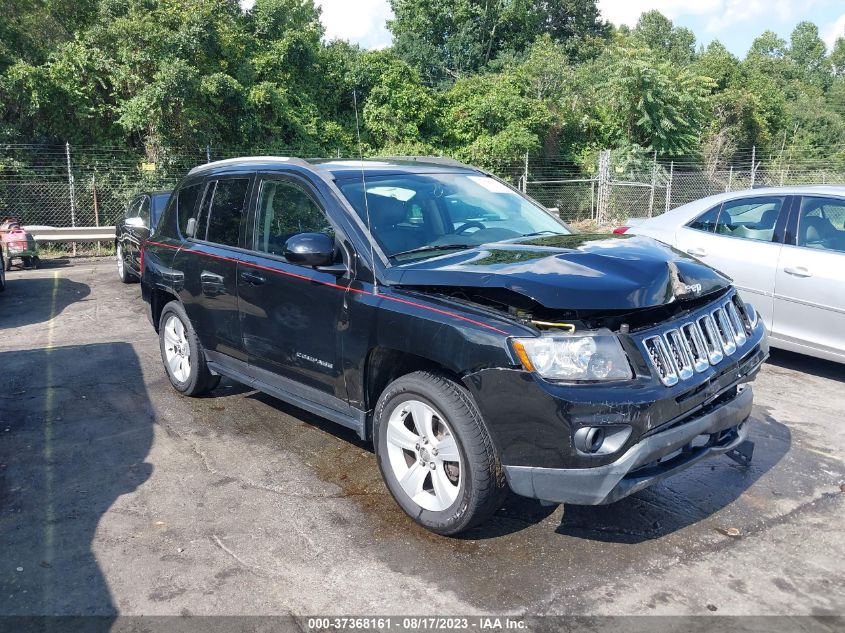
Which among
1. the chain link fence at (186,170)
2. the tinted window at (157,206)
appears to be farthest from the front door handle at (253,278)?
the chain link fence at (186,170)

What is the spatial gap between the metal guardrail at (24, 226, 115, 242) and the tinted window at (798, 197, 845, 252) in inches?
571

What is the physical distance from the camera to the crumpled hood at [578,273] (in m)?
3.32

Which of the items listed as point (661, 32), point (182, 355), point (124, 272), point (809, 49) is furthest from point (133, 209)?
point (809, 49)

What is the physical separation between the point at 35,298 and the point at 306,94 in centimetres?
1331

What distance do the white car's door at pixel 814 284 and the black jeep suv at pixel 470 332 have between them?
2.31 metres

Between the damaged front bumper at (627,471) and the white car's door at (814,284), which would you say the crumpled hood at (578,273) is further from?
the white car's door at (814,284)

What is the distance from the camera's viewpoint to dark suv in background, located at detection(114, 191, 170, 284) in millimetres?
10311

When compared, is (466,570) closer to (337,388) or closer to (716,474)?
(337,388)

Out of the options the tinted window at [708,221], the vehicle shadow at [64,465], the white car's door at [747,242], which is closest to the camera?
the vehicle shadow at [64,465]

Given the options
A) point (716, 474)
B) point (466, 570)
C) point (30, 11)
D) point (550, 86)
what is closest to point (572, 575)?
point (466, 570)

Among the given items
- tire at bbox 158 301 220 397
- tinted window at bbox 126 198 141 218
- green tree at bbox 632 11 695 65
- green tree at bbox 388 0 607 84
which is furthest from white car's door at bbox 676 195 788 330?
green tree at bbox 632 11 695 65

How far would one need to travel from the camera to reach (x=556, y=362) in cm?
325

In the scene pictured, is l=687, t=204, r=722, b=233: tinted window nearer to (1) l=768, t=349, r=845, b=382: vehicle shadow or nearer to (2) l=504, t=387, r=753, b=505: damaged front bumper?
(1) l=768, t=349, r=845, b=382: vehicle shadow

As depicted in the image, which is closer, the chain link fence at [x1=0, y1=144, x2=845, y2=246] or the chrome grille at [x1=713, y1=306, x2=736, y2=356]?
the chrome grille at [x1=713, y1=306, x2=736, y2=356]
